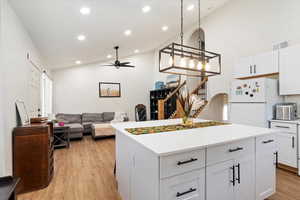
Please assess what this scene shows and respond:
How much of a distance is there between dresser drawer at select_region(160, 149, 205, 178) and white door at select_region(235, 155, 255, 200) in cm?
54

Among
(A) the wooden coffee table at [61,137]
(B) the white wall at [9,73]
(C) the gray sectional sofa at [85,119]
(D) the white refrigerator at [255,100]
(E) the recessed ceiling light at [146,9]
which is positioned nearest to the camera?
(B) the white wall at [9,73]

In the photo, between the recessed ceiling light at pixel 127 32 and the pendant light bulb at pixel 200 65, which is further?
the recessed ceiling light at pixel 127 32

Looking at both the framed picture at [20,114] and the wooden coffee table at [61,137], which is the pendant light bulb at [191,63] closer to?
the framed picture at [20,114]

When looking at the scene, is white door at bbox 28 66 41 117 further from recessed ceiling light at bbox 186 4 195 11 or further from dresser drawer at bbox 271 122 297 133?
dresser drawer at bbox 271 122 297 133

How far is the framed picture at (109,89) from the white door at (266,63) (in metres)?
5.61

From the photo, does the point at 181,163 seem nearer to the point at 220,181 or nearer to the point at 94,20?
the point at 220,181

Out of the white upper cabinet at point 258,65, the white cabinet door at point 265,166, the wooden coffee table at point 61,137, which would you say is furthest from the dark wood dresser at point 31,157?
the white upper cabinet at point 258,65

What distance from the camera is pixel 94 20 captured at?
3.31 meters

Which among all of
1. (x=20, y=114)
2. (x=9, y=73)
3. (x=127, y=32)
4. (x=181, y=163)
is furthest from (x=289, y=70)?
(x=20, y=114)

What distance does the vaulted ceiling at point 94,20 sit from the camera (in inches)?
A: 102

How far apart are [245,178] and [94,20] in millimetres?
3743

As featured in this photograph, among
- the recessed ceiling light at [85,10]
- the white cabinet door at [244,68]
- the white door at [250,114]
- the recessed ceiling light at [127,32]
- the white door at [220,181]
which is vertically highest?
the recessed ceiling light at [127,32]

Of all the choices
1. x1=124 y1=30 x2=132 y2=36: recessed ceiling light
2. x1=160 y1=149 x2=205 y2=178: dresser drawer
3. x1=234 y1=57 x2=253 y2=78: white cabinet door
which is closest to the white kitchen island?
x1=160 y1=149 x2=205 y2=178: dresser drawer

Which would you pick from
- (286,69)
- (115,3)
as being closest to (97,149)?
(115,3)
